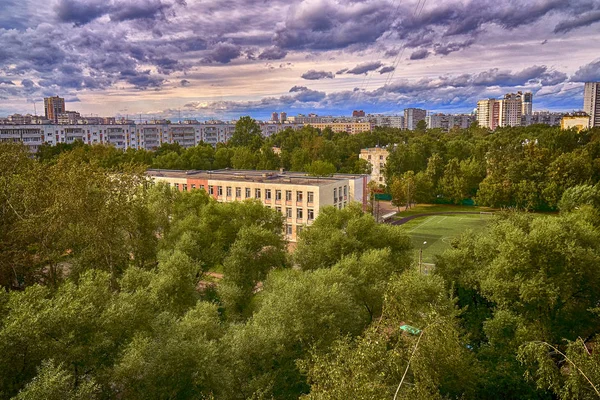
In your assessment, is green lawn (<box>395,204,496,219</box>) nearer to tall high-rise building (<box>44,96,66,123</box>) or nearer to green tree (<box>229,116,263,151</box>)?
green tree (<box>229,116,263,151</box>)

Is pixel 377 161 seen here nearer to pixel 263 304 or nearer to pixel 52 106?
pixel 263 304

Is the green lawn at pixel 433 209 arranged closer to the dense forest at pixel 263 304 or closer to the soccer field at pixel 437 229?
the soccer field at pixel 437 229

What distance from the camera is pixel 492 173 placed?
60.7 metres

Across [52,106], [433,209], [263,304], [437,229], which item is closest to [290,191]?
[437,229]

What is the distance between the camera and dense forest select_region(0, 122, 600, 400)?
11.0m

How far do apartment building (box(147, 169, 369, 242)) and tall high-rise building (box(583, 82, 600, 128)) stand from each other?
148m

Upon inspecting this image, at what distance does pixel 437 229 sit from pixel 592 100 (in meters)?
158

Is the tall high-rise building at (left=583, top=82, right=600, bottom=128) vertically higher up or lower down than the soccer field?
higher up

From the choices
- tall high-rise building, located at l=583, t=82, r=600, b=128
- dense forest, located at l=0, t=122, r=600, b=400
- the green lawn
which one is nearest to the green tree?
the green lawn

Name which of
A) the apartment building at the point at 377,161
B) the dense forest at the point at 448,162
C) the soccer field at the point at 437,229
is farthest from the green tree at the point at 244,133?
the soccer field at the point at 437,229

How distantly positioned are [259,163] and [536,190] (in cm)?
3775

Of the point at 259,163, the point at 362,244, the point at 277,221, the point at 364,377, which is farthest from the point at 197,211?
the point at 259,163

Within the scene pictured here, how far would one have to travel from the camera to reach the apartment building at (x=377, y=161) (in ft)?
245

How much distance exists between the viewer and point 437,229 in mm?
49156
